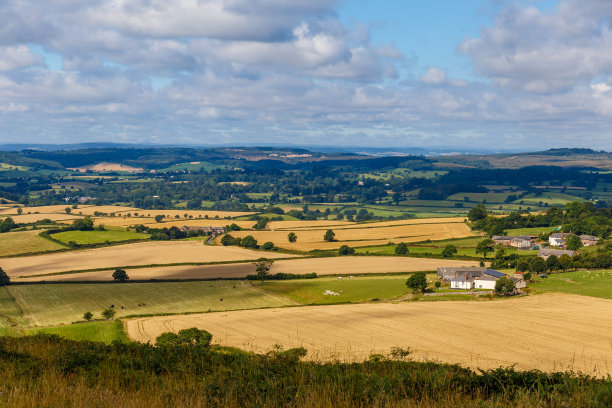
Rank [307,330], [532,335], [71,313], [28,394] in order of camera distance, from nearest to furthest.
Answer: [28,394] < [532,335] < [307,330] < [71,313]

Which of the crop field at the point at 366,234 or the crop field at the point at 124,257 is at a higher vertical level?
the crop field at the point at 366,234

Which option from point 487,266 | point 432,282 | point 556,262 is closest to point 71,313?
point 432,282

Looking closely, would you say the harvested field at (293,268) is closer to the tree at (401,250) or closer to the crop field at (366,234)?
the tree at (401,250)

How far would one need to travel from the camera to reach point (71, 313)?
59.7 metres

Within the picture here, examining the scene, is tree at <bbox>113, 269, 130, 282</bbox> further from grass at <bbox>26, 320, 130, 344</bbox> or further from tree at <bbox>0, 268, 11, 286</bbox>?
grass at <bbox>26, 320, 130, 344</bbox>

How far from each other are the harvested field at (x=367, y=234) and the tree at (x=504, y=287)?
4987cm

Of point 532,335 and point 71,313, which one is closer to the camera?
point 532,335

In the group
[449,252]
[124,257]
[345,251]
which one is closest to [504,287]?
[449,252]

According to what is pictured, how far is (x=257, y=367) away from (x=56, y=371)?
5073 mm

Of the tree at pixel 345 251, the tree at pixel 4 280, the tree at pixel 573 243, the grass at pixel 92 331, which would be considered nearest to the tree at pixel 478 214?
the tree at pixel 573 243

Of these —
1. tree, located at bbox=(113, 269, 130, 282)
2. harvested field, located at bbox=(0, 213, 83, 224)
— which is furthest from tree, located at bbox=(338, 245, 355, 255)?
harvested field, located at bbox=(0, 213, 83, 224)

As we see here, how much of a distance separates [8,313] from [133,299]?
1440 centimetres

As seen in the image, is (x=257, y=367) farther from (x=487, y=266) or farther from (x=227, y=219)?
(x=227, y=219)

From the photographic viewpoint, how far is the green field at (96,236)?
387 feet
